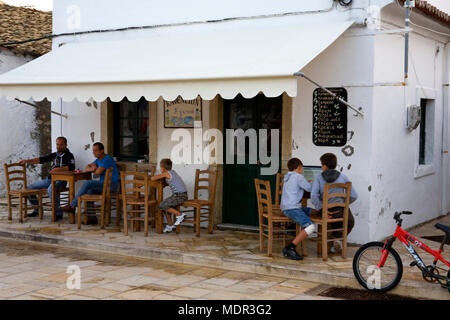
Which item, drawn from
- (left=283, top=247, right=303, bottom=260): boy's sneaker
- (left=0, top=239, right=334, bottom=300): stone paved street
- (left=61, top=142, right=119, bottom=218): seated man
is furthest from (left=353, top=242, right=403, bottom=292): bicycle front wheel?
(left=61, top=142, right=119, bottom=218): seated man

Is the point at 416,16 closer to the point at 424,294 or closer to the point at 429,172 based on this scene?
the point at 429,172

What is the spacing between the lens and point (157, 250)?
8.38 m

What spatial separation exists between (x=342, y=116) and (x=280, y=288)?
2.98m

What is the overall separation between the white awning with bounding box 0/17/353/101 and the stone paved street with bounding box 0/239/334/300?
2174 millimetres

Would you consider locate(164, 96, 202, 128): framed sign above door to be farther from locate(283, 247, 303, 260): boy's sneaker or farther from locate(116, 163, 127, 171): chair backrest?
locate(283, 247, 303, 260): boy's sneaker

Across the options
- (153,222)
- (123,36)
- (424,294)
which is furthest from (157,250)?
(123,36)

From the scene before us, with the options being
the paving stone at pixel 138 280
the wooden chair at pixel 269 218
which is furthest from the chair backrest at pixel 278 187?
the paving stone at pixel 138 280

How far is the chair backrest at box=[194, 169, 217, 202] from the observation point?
953cm

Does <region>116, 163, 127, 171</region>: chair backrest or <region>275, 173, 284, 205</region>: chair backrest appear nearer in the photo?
<region>275, 173, 284, 205</region>: chair backrest

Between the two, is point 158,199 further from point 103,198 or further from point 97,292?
point 97,292

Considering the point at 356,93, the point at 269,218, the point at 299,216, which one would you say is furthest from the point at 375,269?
the point at 356,93

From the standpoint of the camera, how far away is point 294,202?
25.3 ft

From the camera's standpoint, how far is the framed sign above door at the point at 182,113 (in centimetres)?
1013

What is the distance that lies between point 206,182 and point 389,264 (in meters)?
4.27
